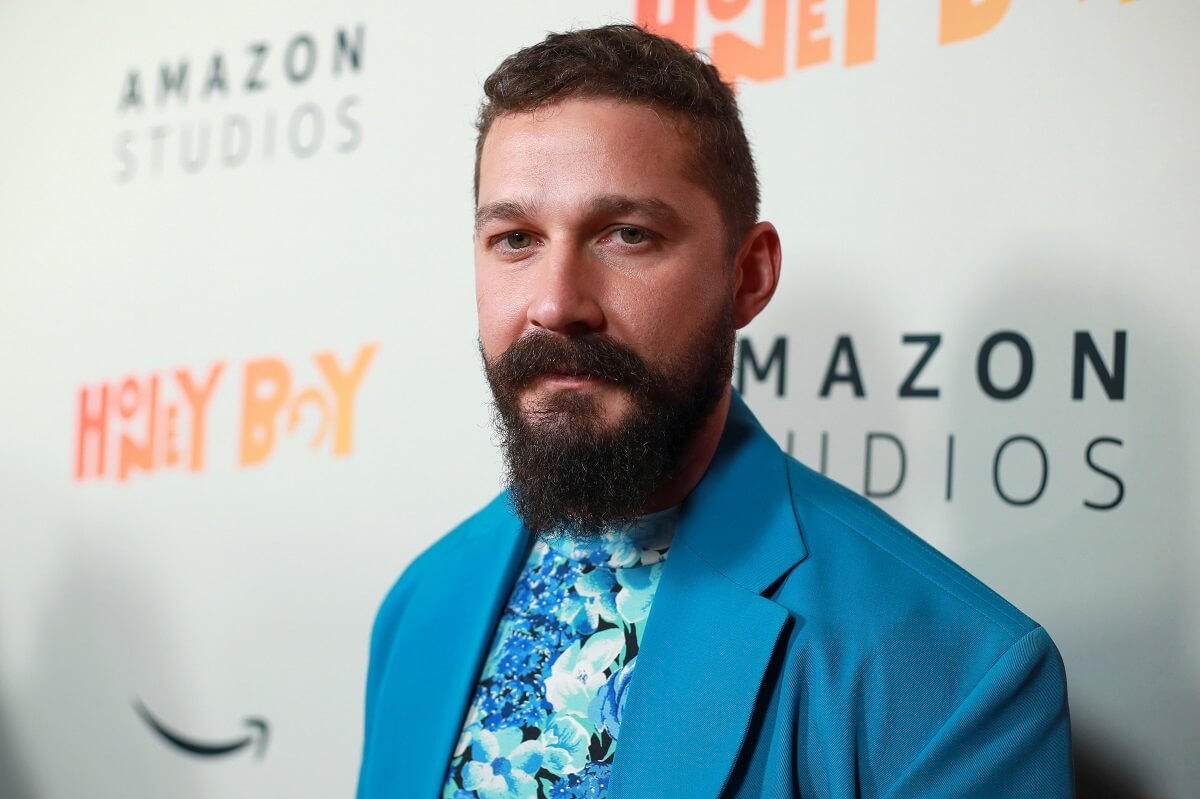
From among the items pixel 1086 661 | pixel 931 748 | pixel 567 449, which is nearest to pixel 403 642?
pixel 567 449

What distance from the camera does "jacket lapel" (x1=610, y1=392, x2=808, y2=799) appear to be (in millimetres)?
976

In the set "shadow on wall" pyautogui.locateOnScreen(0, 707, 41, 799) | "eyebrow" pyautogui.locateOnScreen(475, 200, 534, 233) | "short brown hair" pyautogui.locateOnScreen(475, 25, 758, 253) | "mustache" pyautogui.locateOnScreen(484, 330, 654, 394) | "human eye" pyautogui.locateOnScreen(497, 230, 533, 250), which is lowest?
"shadow on wall" pyautogui.locateOnScreen(0, 707, 41, 799)

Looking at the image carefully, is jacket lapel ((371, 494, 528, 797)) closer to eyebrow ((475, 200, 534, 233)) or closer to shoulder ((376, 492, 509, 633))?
shoulder ((376, 492, 509, 633))

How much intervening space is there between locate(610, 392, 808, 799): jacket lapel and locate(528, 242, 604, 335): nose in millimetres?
209

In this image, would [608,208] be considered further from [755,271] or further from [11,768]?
[11,768]

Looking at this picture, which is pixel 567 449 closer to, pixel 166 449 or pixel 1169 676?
pixel 1169 676

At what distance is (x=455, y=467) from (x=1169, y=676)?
106 centimetres

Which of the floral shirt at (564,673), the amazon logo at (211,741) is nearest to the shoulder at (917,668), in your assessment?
the floral shirt at (564,673)

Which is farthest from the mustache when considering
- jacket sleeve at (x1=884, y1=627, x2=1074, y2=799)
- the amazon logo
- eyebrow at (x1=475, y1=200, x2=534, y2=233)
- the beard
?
the amazon logo

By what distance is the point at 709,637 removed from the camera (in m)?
1.01

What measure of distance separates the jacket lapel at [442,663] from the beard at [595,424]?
139mm

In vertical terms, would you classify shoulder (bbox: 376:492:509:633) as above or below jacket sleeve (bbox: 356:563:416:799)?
above

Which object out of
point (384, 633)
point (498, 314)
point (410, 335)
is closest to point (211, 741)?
Answer: point (410, 335)

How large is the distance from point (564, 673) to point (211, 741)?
4.22ft
